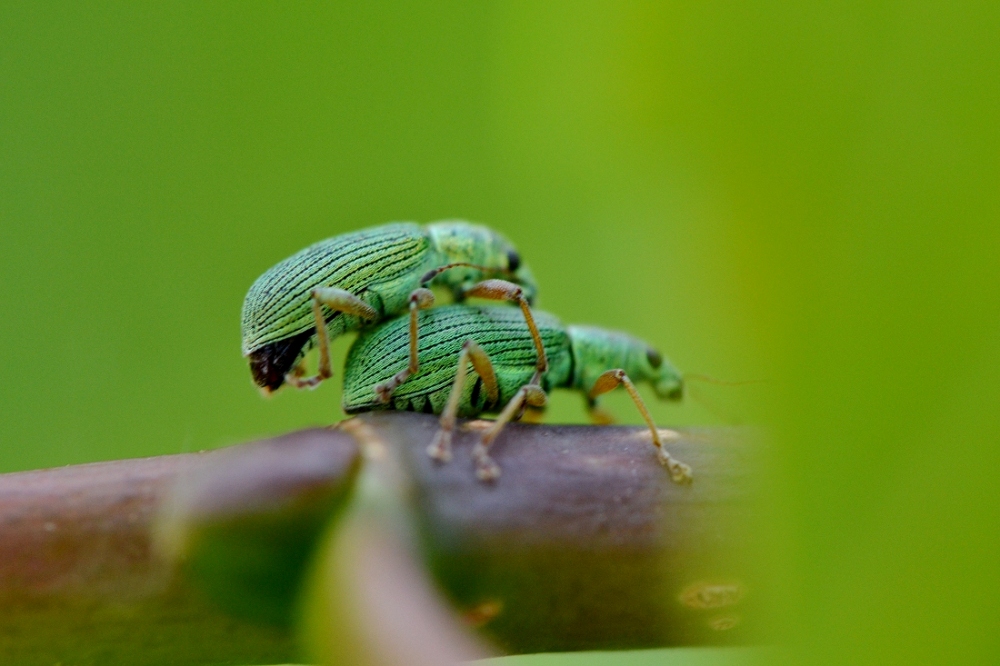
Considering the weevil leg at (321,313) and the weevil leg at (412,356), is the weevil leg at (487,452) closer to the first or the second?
the weevil leg at (412,356)

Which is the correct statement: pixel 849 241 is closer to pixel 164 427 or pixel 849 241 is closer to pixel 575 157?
pixel 575 157

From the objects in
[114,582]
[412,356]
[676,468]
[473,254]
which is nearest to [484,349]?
[412,356]

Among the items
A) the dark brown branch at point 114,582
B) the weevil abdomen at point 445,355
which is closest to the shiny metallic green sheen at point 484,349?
the weevil abdomen at point 445,355

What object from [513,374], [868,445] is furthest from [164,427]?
[868,445]

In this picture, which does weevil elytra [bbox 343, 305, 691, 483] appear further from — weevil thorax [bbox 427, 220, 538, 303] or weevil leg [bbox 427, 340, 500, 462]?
weevil thorax [bbox 427, 220, 538, 303]

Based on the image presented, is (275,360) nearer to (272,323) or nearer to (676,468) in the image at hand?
(272,323)

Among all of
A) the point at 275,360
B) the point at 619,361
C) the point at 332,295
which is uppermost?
the point at 332,295

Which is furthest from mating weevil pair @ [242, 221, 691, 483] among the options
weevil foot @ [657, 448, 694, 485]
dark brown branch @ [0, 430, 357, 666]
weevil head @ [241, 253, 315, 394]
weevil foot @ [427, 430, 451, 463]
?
dark brown branch @ [0, 430, 357, 666]
